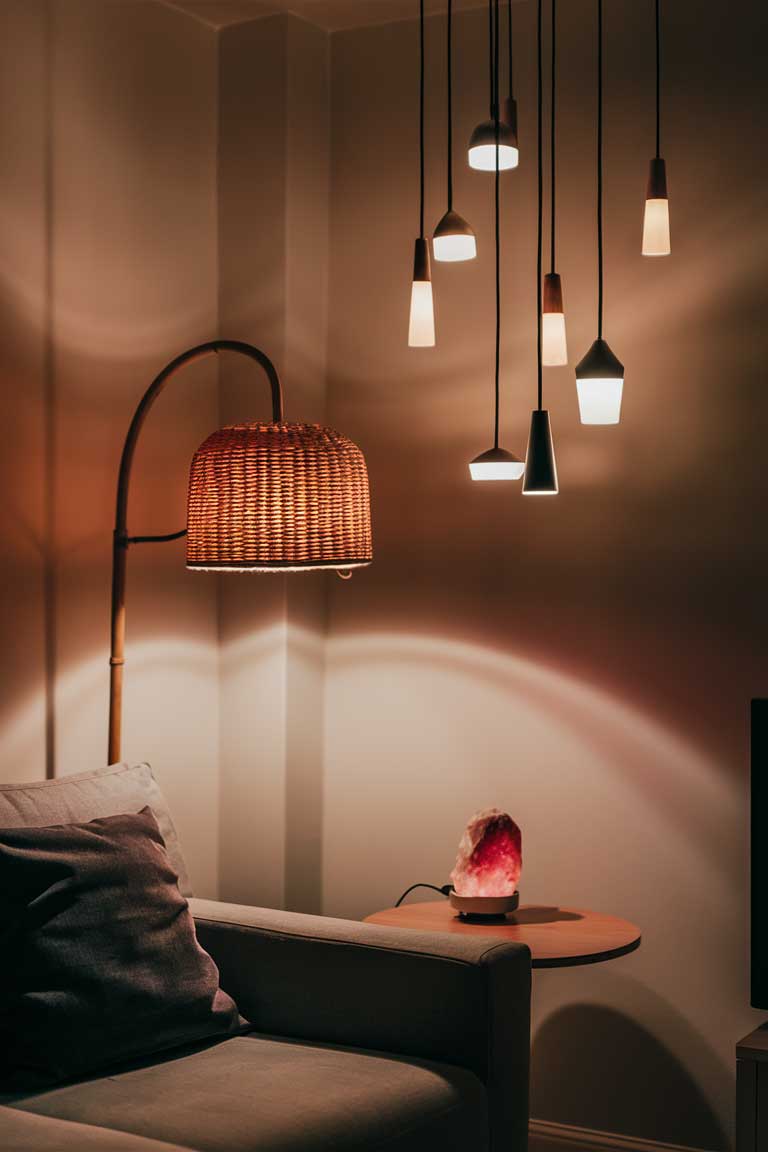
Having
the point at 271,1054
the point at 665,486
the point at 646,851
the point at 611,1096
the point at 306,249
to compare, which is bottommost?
the point at 611,1096

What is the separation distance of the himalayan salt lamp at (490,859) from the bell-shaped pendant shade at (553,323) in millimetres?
976

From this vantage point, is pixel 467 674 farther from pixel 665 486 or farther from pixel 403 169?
pixel 403 169

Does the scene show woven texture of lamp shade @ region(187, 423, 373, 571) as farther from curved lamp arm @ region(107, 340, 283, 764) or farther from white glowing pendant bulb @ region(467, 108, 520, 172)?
white glowing pendant bulb @ region(467, 108, 520, 172)

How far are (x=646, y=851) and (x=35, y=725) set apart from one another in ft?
4.67

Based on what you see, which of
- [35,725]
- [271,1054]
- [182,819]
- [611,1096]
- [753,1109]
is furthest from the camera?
[182,819]

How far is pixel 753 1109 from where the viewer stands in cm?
262

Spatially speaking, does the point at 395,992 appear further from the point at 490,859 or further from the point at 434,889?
the point at 434,889

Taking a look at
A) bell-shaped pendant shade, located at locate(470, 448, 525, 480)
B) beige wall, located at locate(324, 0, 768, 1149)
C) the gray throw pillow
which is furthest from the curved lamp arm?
beige wall, located at locate(324, 0, 768, 1149)

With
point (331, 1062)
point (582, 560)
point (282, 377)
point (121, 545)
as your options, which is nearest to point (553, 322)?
point (582, 560)

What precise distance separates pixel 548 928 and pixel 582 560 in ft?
2.91

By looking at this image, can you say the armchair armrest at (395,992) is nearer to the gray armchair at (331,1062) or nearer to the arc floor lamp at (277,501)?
the gray armchair at (331,1062)

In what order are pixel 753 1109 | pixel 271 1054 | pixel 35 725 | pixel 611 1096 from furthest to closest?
pixel 611 1096
pixel 35 725
pixel 753 1109
pixel 271 1054

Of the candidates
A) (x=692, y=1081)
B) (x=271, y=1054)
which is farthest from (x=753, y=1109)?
(x=271, y=1054)

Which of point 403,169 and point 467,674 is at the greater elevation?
point 403,169
